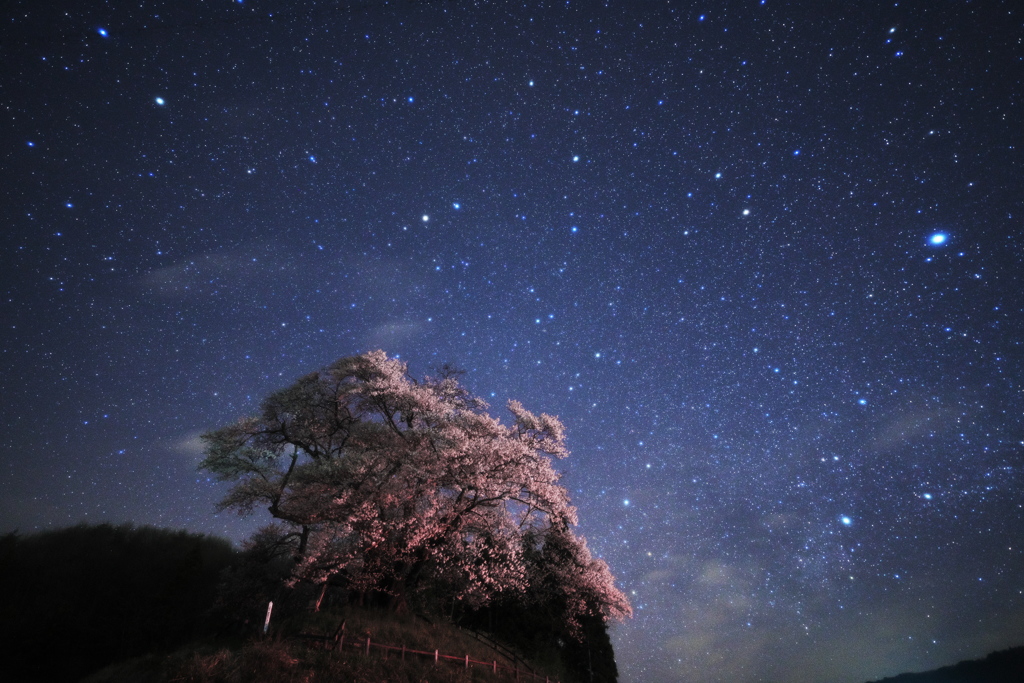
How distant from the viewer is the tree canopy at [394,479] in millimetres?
21797

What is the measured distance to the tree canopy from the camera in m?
21.8

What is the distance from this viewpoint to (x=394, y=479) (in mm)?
21984

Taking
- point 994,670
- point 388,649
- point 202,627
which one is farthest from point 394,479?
point 994,670

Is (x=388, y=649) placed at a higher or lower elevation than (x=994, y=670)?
higher

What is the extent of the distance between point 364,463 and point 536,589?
1712cm

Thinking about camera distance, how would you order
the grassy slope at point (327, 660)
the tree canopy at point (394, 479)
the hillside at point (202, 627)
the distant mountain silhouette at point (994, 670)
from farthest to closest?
the distant mountain silhouette at point (994, 670) < the tree canopy at point (394, 479) < the hillside at point (202, 627) < the grassy slope at point (327, 660)

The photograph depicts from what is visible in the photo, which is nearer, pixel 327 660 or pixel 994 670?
pixel 327 660

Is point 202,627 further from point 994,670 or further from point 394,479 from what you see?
point 994,670

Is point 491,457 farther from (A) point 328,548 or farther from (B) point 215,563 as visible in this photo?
(B) point 215,563

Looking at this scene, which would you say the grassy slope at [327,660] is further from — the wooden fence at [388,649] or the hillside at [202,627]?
the wooden fence at [388,649]

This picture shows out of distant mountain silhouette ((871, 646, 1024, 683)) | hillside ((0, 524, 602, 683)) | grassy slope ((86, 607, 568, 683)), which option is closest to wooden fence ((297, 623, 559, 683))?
hillside ((0, 524, 602, 683))

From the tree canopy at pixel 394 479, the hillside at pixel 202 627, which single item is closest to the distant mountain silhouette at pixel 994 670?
the hillside at pixel 202 627

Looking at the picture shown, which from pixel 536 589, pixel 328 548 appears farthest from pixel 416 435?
pixel 536 589

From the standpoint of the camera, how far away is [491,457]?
875 inches
